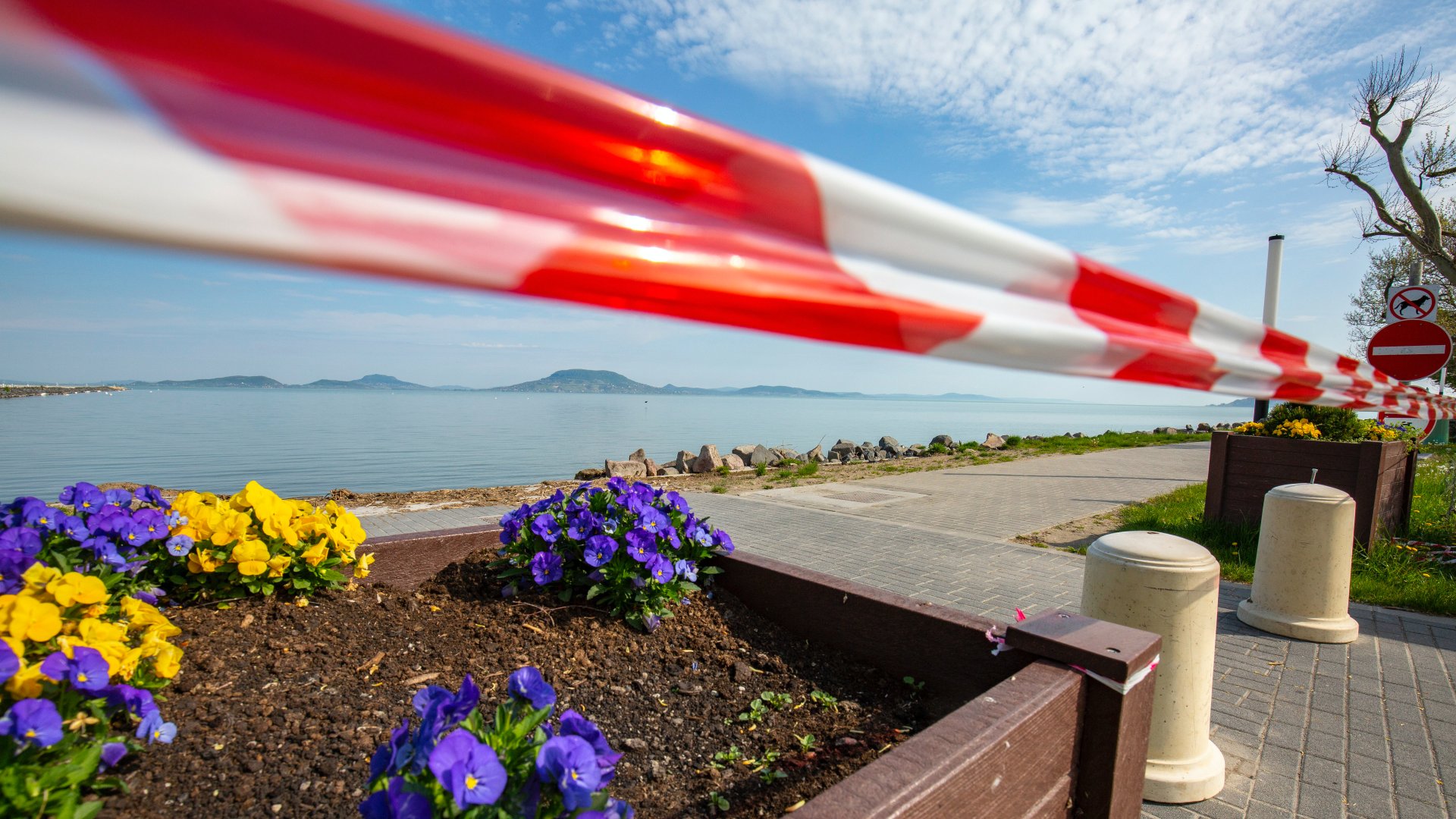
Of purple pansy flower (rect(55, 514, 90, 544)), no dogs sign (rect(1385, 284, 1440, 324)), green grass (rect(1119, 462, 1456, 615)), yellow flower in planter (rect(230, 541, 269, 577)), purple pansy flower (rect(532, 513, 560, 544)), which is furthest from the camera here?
no dogs sign (rect(1385, 284, 1440, 324))

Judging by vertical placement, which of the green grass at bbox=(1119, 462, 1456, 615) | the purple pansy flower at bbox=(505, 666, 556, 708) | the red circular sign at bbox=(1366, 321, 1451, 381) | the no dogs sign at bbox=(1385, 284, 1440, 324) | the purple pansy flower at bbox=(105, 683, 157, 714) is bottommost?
the green grass at bbox=(1119, 462, 1456, 615)

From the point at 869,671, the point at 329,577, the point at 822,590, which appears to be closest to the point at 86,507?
the point at 329,577

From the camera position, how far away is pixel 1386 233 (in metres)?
11.9

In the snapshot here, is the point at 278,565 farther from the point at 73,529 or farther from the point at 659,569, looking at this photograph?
the point at 659,569

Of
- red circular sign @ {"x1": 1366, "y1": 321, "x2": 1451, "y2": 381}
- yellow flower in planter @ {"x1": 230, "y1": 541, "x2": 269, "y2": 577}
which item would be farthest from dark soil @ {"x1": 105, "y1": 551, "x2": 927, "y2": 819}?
red circular sign @ {"x1": 1366, "y1": 321, "x2": 1451, "y2": 381}

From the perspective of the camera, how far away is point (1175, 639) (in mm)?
2773

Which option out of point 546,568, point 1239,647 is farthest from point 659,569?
point 1239,647

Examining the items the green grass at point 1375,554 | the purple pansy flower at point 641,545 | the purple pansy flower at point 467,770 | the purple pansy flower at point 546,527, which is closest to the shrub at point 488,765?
the purple pansy flower at point 467,770

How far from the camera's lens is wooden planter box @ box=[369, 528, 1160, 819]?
1.49m

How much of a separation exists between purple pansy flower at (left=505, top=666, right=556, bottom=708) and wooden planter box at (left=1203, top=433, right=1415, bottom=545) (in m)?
7.20

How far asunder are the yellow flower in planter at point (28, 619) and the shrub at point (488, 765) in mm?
1106

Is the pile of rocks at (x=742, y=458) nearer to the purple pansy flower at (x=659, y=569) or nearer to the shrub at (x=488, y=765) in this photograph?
the purple pansy flower at (x=659, y=569)

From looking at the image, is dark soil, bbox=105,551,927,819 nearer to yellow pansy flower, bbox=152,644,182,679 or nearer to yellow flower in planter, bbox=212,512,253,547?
yellow pansy flower, bbox=152,644,182,679

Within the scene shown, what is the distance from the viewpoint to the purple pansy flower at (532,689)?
137cm
